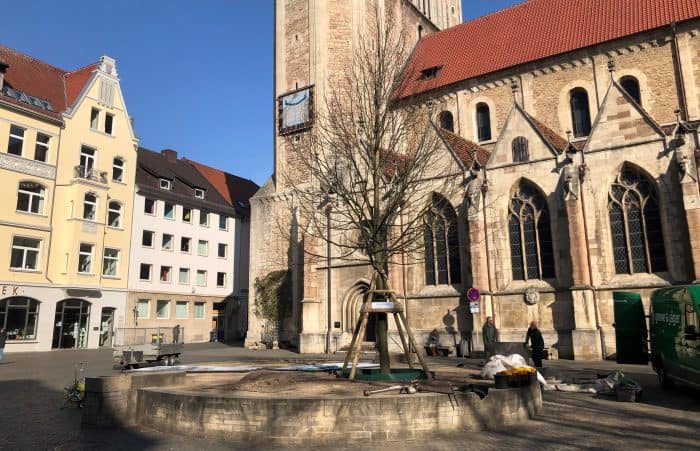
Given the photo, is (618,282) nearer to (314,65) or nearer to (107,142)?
(314,65)

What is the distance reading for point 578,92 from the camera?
24891 mm

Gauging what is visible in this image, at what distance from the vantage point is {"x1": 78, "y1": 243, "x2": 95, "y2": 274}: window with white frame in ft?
95.6

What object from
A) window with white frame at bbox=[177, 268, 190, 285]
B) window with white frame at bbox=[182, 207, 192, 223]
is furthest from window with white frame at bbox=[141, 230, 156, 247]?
window with white frame at bbox=[177, 268, 190, 285]

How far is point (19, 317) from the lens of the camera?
Answer: 86.5ft

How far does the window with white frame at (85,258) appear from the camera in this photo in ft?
95.6

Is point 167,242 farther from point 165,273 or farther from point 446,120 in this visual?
point 446,120

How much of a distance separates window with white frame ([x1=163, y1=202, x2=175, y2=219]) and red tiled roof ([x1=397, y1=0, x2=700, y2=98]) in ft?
60.5

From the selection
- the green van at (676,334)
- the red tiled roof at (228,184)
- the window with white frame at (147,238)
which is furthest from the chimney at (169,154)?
the green van at (676,334)

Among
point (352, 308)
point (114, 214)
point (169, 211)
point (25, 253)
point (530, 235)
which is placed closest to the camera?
point (530, 235)

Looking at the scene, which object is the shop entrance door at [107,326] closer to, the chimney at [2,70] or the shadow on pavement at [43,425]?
the chimney at [2,70]

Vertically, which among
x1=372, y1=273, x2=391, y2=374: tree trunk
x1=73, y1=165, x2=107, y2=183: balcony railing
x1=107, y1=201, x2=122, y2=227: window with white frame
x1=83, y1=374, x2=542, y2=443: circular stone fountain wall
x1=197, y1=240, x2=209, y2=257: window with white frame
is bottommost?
x1=83, y1=374, x2=542, y2=443: circular stone fountain wall

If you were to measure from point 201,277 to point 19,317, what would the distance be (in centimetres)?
1349

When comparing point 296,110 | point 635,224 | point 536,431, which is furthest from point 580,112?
point 536,431

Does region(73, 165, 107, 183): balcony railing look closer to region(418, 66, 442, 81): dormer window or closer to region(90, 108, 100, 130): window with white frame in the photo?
region(90, 108, 100, 130): window with white frame
